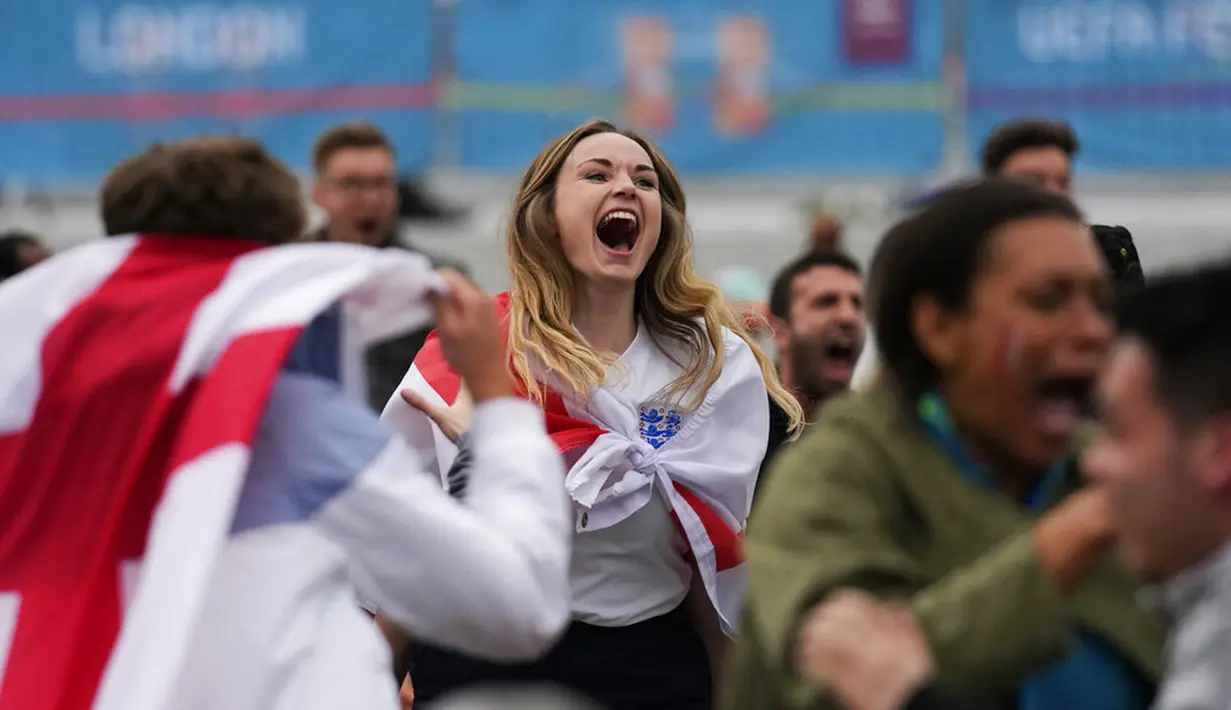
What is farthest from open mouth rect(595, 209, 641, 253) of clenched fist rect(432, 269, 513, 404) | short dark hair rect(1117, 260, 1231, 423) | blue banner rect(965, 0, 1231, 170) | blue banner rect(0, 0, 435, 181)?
blue banner rect(0, 0, 435, 181)

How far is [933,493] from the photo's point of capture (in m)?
2.43

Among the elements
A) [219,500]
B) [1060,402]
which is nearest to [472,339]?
[219,500]

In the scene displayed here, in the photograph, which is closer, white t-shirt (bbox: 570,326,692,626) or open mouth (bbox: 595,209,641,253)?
white t-shirt (bbox: 570,326,692,626)

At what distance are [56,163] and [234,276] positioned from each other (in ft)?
31.1

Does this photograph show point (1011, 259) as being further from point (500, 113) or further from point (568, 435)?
point (500, 113)

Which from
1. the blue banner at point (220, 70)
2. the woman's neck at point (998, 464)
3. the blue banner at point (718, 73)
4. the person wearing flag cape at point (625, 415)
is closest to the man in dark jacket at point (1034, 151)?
the person wearing flag cape at point (625, 415)

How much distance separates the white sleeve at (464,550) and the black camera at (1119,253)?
1.58 meters

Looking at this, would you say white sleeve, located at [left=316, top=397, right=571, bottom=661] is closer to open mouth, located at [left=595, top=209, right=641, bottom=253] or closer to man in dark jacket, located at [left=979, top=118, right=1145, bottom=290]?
open mouth, located at [left=595, top=209, right=641, bottom=253]

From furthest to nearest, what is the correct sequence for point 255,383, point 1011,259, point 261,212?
point 261,212 < point 255,383 < point 1011,259

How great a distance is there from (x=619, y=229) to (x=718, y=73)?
6.77 metres

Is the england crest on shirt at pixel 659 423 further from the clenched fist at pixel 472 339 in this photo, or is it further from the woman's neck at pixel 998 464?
the woman's neck at pixel 998 464

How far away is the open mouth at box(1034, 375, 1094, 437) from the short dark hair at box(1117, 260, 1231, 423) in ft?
0.97

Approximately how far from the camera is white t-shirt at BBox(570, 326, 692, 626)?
4379 millimetres

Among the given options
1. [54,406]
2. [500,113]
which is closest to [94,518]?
[54,406]
